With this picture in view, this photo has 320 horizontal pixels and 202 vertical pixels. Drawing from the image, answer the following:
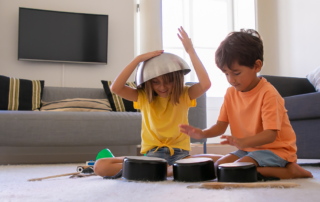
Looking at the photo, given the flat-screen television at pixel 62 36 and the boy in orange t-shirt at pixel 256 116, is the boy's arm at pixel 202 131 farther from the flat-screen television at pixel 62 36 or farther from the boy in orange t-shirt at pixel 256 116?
the flat-screen television at pixel 62 36

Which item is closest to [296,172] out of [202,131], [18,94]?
[202,131]

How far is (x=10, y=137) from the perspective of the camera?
1.91 meters

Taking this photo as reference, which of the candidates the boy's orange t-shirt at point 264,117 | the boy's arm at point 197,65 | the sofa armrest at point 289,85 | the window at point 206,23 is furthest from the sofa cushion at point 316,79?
the window at point 206,23

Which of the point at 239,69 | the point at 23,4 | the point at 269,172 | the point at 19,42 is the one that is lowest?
the point at 269,172

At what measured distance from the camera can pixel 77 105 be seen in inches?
95.0

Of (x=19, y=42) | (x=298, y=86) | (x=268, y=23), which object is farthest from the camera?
(x=268, y=23)

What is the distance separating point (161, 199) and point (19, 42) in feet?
10.6

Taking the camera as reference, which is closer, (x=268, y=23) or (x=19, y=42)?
(x=19, y=42)

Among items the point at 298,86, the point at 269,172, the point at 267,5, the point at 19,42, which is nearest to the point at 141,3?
the point at 19,42

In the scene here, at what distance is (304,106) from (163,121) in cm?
89

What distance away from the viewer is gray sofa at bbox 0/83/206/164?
6.33 feet

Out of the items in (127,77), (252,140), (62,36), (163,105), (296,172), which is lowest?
(296,172)

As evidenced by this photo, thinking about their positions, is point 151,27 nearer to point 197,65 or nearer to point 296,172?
point 197,65

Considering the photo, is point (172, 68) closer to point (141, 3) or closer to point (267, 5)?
point (141, 3)
